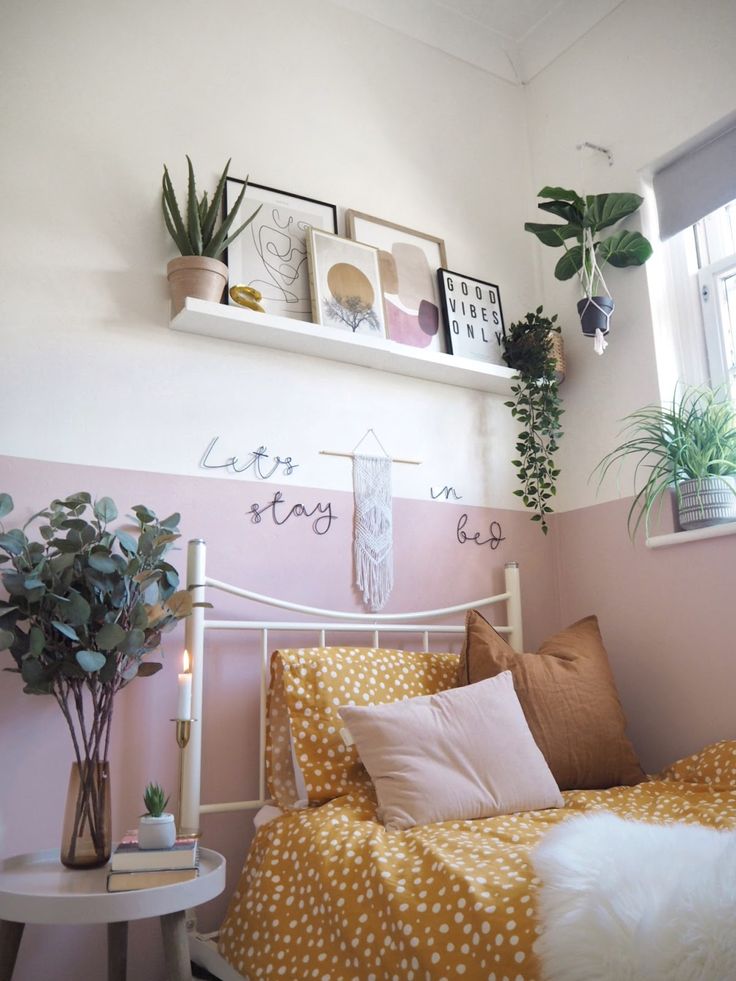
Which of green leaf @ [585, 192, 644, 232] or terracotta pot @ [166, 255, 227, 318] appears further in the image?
green leaf @ [585, 192, 644, 232]

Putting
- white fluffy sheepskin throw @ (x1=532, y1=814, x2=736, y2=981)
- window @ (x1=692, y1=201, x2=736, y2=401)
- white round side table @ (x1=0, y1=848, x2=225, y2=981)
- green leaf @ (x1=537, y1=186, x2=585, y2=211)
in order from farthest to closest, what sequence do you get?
green leaf @ (x1=537, y1=186, x2=585, y2=211), window @ (x1=692, y1=201, x2=736, y2=401), white round side table @ (x1=0, y1=848, x2=225, y2=981), white fluffy sheepskin throw @ (x1=532, y1=814, x2=736, y2=981)

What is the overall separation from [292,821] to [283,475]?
90 cm

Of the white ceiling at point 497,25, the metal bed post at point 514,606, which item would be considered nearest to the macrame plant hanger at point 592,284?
the white ceiling at point 497,25

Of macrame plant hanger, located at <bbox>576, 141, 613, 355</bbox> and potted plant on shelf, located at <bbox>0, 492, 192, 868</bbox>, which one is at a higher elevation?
macrame plant hanger, located at <bbox>576, 141, 613, 355</bbox>

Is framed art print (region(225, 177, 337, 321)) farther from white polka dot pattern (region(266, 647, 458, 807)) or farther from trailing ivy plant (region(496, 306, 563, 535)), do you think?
white polka dot pattern (region(266, 647, 458, 807))

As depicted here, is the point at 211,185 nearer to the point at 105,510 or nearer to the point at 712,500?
the point at 105,510

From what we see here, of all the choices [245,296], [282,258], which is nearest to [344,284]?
[282,258]

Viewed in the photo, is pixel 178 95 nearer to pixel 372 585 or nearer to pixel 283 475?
pixel 283 475

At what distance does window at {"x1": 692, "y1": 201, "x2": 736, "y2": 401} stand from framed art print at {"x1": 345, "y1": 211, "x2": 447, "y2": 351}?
0.79m

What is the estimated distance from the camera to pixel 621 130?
2605 millimetres

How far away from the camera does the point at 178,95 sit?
225cm

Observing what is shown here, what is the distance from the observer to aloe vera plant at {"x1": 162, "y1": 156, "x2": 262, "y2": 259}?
2053mm

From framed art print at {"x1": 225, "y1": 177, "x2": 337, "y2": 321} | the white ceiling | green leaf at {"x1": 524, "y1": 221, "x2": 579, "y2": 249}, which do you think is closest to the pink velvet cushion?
framed art print at {"x1": 225, "y1": 177, "x2": 337, "y2": 321}

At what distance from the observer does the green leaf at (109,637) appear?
154 cm
